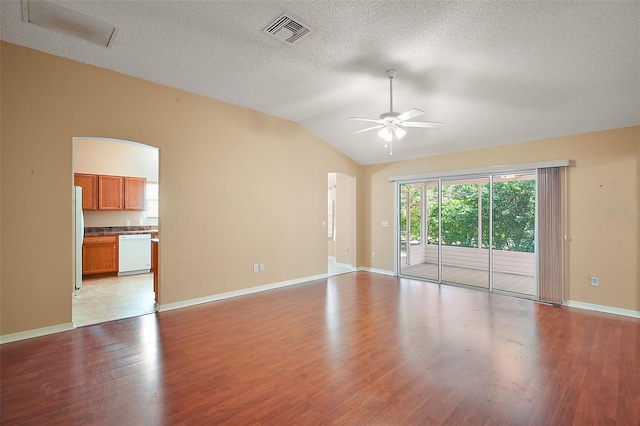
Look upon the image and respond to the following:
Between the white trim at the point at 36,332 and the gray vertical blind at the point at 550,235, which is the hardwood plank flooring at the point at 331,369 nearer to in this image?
the white trim at the point at 36,332

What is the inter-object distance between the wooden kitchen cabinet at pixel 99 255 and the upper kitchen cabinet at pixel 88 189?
762 mm

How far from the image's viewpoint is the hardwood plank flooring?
2127 mm

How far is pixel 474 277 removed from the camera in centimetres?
654

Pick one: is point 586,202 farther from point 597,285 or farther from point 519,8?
point 519,8

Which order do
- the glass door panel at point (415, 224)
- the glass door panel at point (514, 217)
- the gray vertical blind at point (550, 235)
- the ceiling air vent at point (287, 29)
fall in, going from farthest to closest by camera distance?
the glass door panel at point (415, 224) < the glass door panel at point (514, 217) < the gray vertical blind at point (550, 235) < the ceiling air vent at point (287, 29)

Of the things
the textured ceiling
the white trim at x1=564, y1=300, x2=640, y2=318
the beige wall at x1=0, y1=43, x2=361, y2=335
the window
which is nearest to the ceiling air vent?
the textured ceiling

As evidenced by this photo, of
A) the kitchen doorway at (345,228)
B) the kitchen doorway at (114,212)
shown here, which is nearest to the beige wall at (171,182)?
the kitchen doorway at (345,228)

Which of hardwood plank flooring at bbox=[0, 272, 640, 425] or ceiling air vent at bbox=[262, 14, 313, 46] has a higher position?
ceiling air vent at bbox=[262, 14, 313, 46]

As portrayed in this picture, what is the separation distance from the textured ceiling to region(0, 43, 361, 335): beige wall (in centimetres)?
35

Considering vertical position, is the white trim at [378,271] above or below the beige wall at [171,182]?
below

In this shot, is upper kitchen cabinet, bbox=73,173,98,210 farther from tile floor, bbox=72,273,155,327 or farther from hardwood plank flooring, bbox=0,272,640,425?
hardwood plank flooring, bbox=0,272,640,425

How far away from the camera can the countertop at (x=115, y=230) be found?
6.44 meters

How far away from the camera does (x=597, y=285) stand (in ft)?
14.8

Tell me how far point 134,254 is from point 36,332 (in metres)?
3.40
